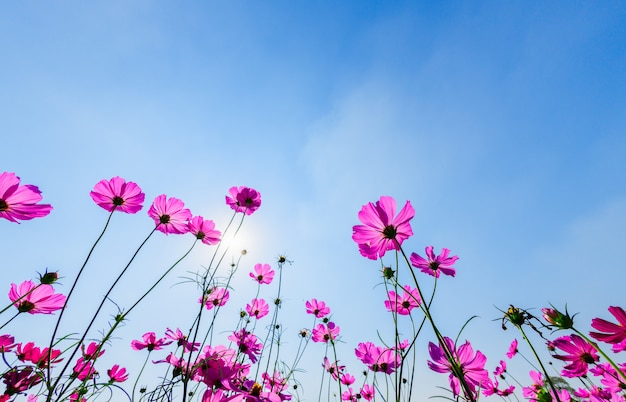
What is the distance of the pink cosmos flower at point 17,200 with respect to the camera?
97 cm

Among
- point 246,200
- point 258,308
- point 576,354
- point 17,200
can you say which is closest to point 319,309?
point 258,308

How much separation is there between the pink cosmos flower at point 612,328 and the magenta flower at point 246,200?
178cm

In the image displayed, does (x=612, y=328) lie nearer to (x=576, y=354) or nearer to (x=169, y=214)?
(x=576, y=354)

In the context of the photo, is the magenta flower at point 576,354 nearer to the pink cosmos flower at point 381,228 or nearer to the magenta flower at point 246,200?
the pink cosmos flower at point 381,228

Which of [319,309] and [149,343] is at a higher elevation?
[319,309]

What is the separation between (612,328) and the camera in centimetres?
72

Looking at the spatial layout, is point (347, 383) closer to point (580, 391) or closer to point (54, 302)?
point (580, 391)

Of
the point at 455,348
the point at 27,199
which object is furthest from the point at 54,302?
the point at 455,348

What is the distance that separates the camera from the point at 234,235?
182 cm

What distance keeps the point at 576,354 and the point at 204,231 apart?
1.94 meters

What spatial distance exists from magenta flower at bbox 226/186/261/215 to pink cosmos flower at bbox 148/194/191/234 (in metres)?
0.43

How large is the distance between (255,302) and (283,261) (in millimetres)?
428

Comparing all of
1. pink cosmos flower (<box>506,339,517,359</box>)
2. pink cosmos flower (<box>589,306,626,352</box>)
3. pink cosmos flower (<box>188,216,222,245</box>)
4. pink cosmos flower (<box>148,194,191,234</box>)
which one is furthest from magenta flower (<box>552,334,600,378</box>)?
pink cosmos flower (<box>148,194,191,234</box>)

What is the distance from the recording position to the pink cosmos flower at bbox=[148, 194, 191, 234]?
1722 millimetres
